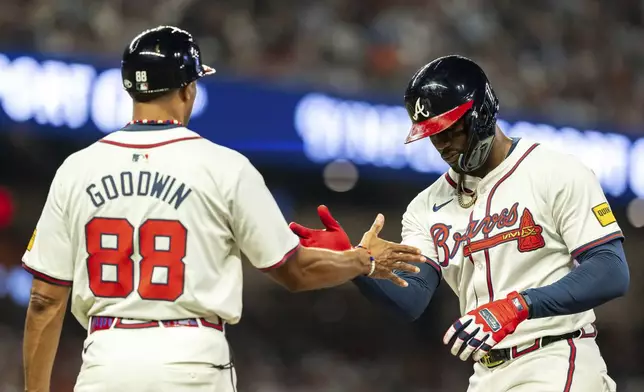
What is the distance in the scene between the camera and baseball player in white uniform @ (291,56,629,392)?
144 inches

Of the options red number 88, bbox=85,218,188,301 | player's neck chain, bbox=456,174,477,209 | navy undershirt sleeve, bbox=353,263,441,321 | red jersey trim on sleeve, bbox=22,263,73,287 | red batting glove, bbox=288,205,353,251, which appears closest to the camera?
red number 88, bbox=85,218,188,301

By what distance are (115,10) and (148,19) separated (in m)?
0.32

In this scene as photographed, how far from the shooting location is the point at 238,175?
11.0 feet

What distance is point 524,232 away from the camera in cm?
392

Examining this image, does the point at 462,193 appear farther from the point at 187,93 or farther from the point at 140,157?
the point at 140,157

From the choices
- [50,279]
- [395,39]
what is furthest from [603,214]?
[395,39]

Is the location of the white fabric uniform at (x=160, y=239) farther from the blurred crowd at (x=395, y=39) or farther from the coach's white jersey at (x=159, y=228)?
the blurred crowd at (x=395, y=39)

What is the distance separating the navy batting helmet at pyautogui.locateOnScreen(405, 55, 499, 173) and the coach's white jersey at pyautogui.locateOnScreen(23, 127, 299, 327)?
3.07ft

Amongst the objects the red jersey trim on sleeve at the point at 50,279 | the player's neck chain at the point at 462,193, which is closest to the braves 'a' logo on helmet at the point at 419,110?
the player's neck chain at the point at 462,193

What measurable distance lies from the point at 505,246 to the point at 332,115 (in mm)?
5961

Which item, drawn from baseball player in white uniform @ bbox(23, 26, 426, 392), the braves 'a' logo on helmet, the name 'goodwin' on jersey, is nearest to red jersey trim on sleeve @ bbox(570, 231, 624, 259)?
the braves 'a' logo on helmet

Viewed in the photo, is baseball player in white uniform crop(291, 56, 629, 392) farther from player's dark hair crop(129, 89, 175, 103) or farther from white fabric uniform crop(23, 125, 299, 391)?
player's dark hair crop(129, 89, 175, 103)

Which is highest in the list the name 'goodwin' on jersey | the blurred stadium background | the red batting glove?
the name 'goodwin' on jersey

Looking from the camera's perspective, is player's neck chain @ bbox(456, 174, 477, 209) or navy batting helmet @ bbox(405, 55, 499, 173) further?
player's neck chain @ bbox(456, 174, 477, 209)
